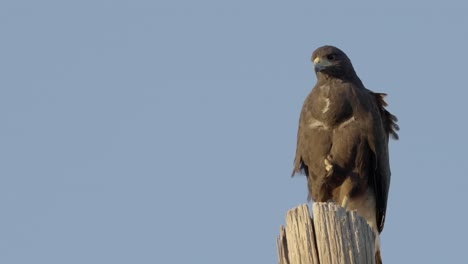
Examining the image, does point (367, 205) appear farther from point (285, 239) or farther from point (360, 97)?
point (285, 239)

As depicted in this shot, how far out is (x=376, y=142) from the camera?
9109 mm

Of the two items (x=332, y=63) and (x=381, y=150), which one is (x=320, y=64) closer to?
(x=332, y=63)

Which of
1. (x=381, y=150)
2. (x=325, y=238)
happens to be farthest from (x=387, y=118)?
(x=325, y=238)

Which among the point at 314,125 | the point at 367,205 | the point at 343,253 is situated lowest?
the point at 343,253

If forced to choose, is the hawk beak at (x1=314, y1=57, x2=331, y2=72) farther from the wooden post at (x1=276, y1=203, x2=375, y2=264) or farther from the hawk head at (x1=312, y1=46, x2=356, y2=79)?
the wooden post at (x1=276, y1=203, x2=375, y2=264)

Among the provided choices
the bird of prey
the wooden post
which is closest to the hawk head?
the bird of prey

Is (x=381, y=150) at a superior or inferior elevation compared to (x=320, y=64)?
inferior

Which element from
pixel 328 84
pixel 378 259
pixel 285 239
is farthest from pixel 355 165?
pixel 285 239

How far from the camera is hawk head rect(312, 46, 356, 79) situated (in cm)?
953

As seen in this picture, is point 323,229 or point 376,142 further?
point 376,142

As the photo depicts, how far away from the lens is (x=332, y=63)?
9570 mm

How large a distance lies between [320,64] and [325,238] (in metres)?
4.46

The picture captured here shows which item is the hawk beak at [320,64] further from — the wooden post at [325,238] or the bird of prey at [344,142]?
the wooden post at [325,238]

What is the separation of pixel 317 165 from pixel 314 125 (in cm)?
43
